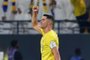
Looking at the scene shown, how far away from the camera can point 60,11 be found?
17.5 metres

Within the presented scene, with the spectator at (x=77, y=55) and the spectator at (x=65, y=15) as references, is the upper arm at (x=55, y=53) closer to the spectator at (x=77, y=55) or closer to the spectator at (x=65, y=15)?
the spectator at (x=77, y=55)

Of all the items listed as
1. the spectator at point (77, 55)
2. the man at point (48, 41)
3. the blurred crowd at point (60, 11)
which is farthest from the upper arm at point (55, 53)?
the blurred crowd at point (60, 11)

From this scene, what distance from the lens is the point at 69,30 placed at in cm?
1734

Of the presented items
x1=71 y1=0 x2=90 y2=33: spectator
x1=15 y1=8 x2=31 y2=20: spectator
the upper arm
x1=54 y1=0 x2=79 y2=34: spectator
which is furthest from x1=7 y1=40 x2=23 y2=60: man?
the upper arm

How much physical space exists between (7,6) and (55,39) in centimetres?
799

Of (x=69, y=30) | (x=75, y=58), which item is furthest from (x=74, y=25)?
(x=75, y=58)

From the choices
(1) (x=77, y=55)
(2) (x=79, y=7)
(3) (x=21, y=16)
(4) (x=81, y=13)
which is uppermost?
(2) (x=79, y=7)

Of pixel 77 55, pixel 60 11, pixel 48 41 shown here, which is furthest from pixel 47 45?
pixel 60 11

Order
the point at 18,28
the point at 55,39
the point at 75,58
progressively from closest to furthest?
the point at 55,39, the point at 75,58, the point at 18,28

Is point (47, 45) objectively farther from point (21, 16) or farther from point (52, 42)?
point (21, 16)

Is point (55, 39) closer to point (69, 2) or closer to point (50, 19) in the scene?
point (50, 19)

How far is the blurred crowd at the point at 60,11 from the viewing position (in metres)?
17.2

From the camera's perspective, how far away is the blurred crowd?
17.2m

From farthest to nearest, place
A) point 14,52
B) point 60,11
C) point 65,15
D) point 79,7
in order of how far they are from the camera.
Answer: point 65,15 → point 60,11 → point 79,7 → point 14,52
